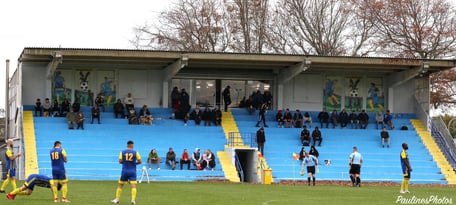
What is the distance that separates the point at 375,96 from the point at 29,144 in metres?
19.8

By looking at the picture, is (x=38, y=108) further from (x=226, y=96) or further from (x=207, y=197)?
(x=207, y=197)

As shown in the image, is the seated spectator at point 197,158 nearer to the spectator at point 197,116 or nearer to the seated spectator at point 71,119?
the spectator at point 197,116

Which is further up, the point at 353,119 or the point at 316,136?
the point at 353,119

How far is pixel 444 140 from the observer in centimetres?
4847

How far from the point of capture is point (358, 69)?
5125 cm

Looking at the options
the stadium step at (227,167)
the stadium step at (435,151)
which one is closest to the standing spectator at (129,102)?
the stadium step at (227,167)

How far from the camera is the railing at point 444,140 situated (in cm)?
4669

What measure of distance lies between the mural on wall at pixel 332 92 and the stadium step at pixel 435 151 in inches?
165

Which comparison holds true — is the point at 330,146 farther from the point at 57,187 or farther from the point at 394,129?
the point at 57,187

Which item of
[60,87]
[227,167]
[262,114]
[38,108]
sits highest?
[60,87]

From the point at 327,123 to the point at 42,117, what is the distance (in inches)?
568

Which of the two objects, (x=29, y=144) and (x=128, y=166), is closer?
(x=128, y=166)

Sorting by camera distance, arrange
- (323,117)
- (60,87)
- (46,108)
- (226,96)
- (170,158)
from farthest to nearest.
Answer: (226,96)
(323,117)
(60,87)
(46,108)
(170,158)

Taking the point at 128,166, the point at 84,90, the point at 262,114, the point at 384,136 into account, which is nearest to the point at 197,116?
the point at 262,114
